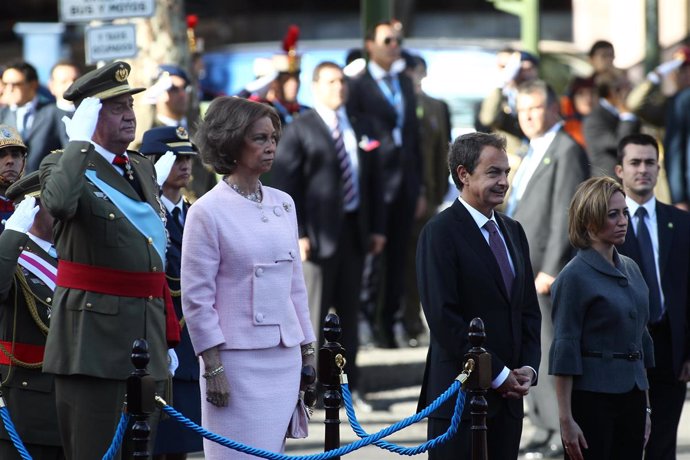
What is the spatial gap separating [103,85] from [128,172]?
0.40m

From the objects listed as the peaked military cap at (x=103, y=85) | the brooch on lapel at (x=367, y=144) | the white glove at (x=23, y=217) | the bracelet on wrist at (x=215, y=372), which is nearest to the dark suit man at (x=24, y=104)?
the brooch on lapel at (x=367, y=144)

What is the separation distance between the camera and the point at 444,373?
735cm

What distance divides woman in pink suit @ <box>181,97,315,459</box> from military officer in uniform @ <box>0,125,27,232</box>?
141cm

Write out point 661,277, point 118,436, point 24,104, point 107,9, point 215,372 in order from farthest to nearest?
point 24,104
point 107,9
point 661,277
point 215,372
point 118,436

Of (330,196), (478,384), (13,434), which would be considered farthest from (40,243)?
(330,196)

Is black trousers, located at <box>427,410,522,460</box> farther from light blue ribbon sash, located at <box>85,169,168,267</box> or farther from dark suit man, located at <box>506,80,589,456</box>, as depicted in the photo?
dark suit man, located at <box>506,80,589,456</box>

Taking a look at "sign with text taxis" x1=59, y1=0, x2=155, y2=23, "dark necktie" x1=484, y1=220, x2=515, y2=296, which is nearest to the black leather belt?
"dark necktie" x1=484, y1=220, x2=515, y2=296

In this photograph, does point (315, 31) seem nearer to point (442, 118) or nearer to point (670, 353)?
point (442, 118)

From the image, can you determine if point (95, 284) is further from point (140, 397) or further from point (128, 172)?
point (140, 397)

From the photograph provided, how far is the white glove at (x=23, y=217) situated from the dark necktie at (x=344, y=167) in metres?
5.06

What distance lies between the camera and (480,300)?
729 centimetres

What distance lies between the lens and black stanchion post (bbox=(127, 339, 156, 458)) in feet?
→ 21.5

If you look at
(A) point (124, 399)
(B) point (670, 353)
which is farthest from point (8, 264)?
(B) point (670, 353)

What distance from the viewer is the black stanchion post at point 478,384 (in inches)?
273
